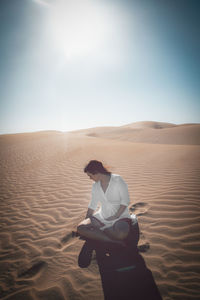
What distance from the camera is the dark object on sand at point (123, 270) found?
1.79m

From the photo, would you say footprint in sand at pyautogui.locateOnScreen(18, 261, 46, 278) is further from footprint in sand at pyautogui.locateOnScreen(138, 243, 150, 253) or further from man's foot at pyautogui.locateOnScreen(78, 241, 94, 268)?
footprint in sand at pyautogui.locateOnScreen(138, 243, 150, 253)

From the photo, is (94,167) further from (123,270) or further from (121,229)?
(123,270)

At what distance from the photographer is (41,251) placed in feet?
8.71

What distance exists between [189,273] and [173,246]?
44 centimetres

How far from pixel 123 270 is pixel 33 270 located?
1437mm

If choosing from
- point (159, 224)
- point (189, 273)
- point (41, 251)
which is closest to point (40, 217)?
point (41, 251)

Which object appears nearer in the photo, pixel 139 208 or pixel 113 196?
pixel 113 196

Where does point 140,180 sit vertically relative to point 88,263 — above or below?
above

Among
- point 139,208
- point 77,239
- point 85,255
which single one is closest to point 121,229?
point 85,255

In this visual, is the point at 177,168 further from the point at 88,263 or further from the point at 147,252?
the point at 88,263

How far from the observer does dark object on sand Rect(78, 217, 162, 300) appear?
179 centimetres

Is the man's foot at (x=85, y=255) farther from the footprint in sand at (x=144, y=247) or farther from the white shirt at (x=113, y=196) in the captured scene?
the footprint in sand at (x=144, y=247)

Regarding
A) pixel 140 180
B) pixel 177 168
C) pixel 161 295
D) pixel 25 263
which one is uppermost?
pixel 177 168

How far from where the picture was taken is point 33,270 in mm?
2309
